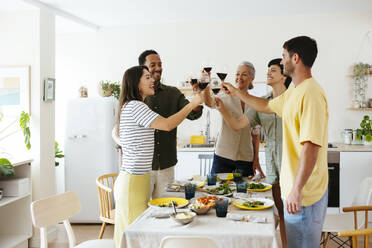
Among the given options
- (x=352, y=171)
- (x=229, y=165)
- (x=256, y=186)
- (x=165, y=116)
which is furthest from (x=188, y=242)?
(x=352, y=171)

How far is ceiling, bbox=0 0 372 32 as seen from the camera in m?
4.11

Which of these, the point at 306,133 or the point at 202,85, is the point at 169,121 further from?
the point at 306,133

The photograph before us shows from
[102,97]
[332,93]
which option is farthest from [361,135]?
[102,97]

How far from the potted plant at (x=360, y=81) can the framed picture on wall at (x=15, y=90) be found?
401 cm

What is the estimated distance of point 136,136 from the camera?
2.23 m

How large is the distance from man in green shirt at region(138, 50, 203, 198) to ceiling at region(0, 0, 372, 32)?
1561 millimetres

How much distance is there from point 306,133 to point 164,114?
56.2 inches

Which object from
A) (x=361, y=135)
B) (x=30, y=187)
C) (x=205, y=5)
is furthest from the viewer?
(x=361, y=135)

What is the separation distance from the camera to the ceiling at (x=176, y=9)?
4.11 meters

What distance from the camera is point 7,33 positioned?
394 cm

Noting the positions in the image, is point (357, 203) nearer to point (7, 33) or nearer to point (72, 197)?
point (72, 197)

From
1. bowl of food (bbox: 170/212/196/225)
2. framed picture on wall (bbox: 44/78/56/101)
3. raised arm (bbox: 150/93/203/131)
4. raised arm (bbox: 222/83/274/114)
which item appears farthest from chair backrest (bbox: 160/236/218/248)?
framed picture on wall (bbox: 44/78/56/101)

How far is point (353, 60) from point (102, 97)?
10.9 feet

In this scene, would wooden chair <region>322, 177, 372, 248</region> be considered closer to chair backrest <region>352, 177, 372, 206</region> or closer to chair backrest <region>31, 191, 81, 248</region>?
chair backrest <region>352, 177, 372, 206</region>
